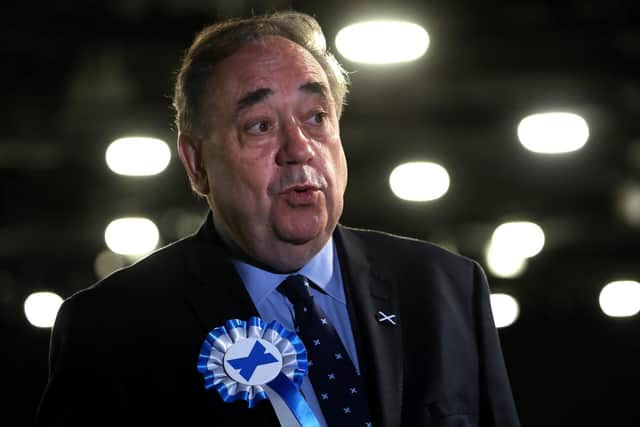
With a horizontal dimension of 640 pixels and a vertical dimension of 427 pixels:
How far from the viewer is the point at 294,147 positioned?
6.78ft

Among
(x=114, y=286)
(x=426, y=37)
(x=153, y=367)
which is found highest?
(x=426, y=37)

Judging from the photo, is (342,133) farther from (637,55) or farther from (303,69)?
(303,69)

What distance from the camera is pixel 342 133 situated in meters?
7.51

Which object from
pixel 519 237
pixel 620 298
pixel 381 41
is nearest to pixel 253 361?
pixel 381 41

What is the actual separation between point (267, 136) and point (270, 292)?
301mm

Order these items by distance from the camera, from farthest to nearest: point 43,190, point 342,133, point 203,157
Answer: point 43,190, point 342,133, point 203,157

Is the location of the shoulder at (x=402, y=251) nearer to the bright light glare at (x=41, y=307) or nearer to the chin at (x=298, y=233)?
the chin at (x=298, y=233)

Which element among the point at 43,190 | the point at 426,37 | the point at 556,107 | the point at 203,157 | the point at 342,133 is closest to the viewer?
the point at 203,157

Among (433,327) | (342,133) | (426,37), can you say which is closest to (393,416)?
(433,327)

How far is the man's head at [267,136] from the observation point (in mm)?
2061

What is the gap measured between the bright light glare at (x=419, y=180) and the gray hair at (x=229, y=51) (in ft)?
19.7

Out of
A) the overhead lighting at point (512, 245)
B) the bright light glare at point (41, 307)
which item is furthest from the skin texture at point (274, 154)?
the bright light glare at point (41, 307)

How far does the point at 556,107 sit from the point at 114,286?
4911 millimetres

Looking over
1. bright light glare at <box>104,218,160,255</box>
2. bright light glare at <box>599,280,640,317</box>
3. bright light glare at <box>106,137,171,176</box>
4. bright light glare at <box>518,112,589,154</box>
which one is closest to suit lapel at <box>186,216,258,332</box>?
bright light glare at <box>518,112,589,154</box>
